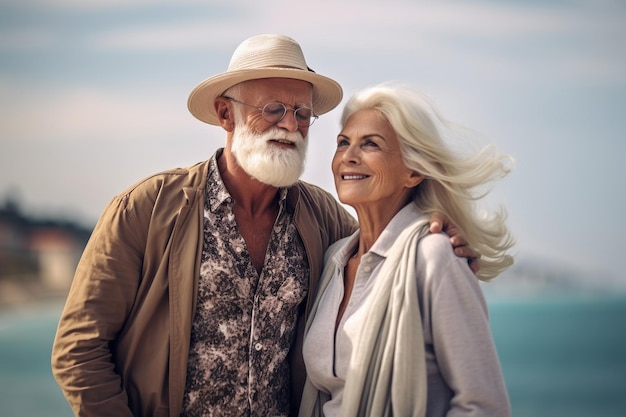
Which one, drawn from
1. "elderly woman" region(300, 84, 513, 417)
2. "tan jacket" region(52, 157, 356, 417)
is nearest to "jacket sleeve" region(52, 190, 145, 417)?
"tan jacket" region(52, 157, 356, 417)

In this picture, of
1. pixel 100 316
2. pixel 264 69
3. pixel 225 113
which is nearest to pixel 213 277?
pixel 100 316

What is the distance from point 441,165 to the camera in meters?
2.98

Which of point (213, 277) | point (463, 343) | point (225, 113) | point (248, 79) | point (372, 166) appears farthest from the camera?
point (225, 113)

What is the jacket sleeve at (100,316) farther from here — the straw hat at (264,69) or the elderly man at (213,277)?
the straw hat at (264,69)

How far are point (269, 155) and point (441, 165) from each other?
740mm

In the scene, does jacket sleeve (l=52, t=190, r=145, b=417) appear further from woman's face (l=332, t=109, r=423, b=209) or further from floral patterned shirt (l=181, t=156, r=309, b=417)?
woman's face (l=332, t=109, r=423, b=209)

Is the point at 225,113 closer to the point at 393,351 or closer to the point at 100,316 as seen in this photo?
the point at 100,316

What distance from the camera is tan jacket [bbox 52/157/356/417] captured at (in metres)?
2.95

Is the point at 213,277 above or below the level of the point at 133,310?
above

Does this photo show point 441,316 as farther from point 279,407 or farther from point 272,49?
point 272,49

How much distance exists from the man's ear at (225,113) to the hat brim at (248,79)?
35 millimetres

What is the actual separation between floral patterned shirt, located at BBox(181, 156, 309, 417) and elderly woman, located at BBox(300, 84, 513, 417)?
0.54 feet

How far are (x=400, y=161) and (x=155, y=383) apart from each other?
1.36 metres

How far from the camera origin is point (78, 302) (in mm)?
2979
